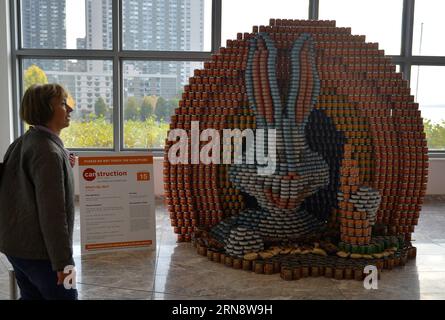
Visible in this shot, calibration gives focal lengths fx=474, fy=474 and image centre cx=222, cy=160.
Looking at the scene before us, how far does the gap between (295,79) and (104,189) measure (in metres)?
2.21

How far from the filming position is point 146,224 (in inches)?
190

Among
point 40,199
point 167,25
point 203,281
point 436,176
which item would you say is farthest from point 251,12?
point 40,199

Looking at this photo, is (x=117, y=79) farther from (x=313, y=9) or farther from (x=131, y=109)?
(x=313, y=9)

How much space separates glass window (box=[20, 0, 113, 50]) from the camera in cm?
732

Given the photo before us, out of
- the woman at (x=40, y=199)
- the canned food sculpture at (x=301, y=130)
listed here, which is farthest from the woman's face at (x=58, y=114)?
the canned food sculpture at (x=301, y=130)

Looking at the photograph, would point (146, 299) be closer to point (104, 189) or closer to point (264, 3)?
point (104, 189)

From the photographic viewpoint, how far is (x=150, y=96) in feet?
25.2

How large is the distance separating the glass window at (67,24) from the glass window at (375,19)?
3.56 meters

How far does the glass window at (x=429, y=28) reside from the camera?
301 inches

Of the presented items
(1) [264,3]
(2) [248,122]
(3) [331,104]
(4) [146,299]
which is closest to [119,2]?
(1) [264,3]

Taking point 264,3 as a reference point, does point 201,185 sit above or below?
below

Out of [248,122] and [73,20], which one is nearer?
[248,122]

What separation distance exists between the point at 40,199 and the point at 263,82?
3.08 meters
